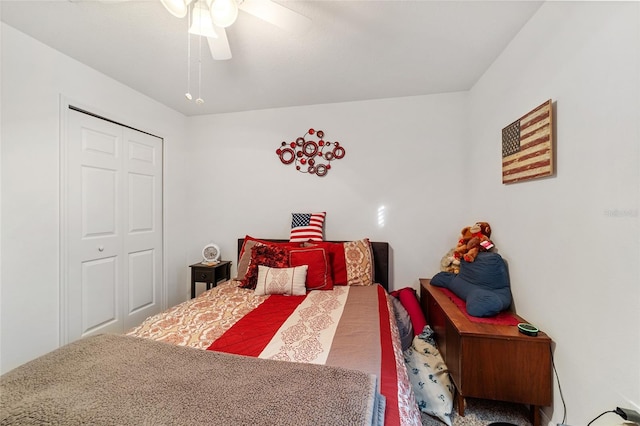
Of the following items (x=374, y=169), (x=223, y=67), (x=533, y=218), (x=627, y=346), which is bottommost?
(x=627, y=346)

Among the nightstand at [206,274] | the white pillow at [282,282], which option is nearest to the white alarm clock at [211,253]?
the nightstand at [206,274]

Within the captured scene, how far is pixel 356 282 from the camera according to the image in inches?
86.6

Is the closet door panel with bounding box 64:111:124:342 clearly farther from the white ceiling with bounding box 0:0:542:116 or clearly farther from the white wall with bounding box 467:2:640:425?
the white wall with bounding box 467:2:640:425

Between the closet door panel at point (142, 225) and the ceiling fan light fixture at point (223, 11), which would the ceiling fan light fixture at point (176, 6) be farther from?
the closet door panel at point (142, 225)

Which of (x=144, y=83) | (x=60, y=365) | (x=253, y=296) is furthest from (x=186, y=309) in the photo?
(x=144, y=83)

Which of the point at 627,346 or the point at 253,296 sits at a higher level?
the point at 627,346

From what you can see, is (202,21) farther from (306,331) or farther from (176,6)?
(306,331)

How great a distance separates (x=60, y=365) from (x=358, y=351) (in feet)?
4.05

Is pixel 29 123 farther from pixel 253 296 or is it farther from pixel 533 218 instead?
pixel 533 218

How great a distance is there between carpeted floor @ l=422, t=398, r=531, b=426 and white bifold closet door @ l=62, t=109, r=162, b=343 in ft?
8.55

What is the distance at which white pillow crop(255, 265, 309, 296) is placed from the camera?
6.44ft

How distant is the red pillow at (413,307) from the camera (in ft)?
6.68

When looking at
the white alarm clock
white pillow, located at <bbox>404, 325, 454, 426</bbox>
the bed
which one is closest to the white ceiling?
the white alarm clock

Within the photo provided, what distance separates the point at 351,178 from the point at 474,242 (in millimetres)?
1257
